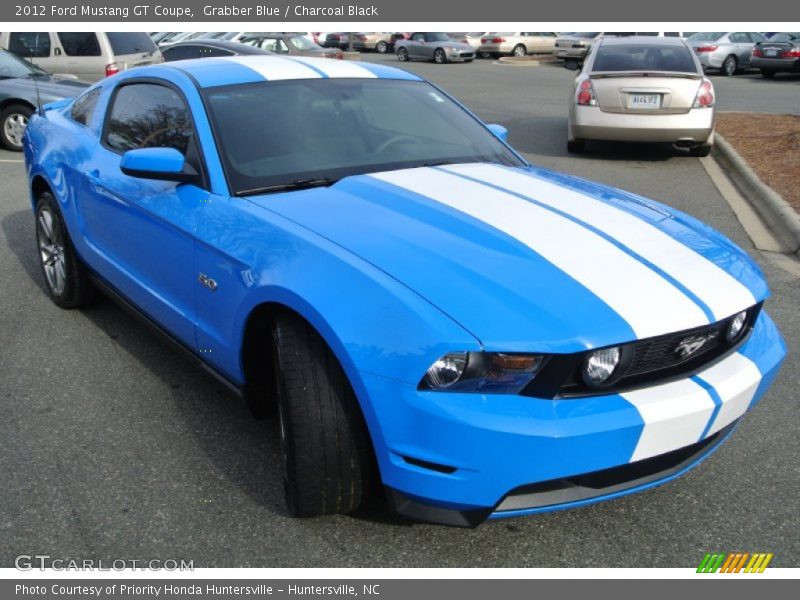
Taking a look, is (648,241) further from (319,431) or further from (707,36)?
(707,36)

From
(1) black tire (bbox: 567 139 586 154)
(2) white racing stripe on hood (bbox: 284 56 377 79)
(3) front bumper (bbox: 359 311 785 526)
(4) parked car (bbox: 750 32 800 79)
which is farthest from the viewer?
(4) parked car (bbox: 750 32 800 79)

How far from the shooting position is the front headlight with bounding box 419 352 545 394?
2.30 meters

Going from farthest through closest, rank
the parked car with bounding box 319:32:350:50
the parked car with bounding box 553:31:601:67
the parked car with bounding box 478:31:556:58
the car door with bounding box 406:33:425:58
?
the parked car with bounding box 319:32:350:50 < the parked car with bounding box 478:31:556:58 < the car door with bounding box 406:33:425:58 < the parked car with bounding box 553:31:601:67

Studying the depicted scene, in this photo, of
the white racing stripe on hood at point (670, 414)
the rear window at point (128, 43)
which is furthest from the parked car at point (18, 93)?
the white racing stripe on hood at point (670, 414)

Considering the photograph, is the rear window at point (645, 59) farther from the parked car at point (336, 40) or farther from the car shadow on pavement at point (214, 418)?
the parked car at point (336, 40)

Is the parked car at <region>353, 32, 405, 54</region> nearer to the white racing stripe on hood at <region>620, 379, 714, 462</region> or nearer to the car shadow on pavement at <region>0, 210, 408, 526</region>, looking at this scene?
the car shadow on pavement at <region>0, 210, 408, 526</region>

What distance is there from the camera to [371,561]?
263 cm

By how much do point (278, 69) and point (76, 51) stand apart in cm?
1051

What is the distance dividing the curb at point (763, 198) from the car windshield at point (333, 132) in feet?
11.6

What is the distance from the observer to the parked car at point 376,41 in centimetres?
3728

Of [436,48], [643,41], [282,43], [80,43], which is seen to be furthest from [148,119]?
[436,48]

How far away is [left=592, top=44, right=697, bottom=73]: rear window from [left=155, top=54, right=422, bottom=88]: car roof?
22.2 feet

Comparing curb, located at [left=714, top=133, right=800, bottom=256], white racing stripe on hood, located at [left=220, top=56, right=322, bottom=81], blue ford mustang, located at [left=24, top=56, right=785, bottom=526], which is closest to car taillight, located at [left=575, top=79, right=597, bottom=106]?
curb, located at [left=714, top=133, right=800, bottom=256]

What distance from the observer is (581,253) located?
2695mm
